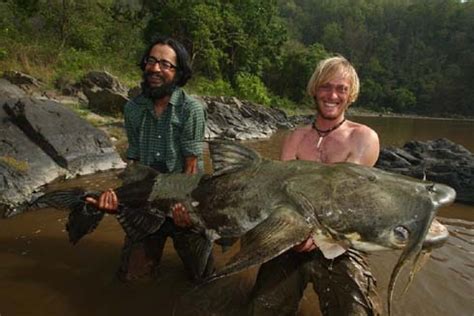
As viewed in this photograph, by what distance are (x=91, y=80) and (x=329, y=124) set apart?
1552 cm

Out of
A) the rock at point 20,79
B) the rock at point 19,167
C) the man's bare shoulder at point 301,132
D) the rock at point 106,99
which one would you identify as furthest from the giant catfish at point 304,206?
the rock at point 20,79

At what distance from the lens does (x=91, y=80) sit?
673 inches

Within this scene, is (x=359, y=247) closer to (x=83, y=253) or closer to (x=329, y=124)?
(x=329, y=124)

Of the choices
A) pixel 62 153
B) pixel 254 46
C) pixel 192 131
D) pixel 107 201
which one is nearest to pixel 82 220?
pixel 107 201

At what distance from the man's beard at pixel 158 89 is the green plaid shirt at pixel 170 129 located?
72mm

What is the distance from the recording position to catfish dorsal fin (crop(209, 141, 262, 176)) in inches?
115

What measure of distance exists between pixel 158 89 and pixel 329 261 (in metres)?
2.13

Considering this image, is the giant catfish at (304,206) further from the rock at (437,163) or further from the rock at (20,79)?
the rock at (20,79)

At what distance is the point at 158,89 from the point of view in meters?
3.92

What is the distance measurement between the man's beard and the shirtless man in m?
1.33

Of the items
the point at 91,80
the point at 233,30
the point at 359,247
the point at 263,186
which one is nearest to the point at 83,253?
the point at 263,186

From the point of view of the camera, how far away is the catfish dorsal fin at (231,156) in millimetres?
2912

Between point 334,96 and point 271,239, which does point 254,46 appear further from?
point 271,239

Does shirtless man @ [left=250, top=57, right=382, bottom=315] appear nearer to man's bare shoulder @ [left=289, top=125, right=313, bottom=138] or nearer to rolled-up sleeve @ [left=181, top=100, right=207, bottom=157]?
man's bare shoulder @ [left=289, top=125, right=313, bottom=138]
